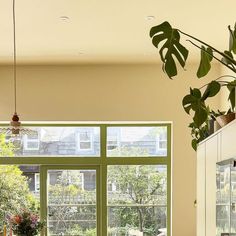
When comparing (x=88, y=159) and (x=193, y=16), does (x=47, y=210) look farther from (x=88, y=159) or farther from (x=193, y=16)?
(x=193, y=16)

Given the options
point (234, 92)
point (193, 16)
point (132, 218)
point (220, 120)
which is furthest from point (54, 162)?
point (234, 92)

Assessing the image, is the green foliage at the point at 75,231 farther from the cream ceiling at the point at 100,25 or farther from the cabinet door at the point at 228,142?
the cabinet door at the point at 228,142

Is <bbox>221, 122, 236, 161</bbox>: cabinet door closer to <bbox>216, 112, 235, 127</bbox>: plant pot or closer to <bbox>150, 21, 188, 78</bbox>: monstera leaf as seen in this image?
<bbox>216, 112, 235, 127</bbox>: plant pot

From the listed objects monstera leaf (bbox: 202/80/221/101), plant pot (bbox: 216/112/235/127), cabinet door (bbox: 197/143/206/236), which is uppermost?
monstera leaf (bbox: 202/80/221/101)

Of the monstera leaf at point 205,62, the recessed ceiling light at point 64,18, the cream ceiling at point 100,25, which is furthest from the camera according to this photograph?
the recessed ceiling light at point 64,18

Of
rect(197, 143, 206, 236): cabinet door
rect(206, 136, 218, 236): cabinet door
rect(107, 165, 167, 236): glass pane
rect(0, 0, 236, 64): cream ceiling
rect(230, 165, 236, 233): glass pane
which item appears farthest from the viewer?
rect(107, 165, 167, 236): glass pane

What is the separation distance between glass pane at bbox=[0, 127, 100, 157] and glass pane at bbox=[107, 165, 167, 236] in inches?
20.6

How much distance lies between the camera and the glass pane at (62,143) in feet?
23.5

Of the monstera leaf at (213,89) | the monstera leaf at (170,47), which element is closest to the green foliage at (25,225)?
the monstera leaf at (213,89)

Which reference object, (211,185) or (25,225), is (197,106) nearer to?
(211,185)

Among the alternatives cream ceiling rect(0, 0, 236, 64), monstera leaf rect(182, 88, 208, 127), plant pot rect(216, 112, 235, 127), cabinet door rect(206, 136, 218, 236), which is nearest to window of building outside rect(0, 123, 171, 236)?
cream ceiling rect(0, 0, 236, 64)

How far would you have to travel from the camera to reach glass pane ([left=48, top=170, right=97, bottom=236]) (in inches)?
279

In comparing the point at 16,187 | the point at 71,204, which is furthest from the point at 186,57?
the point at 16,187

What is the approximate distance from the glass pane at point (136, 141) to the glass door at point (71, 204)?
51 centimetres
